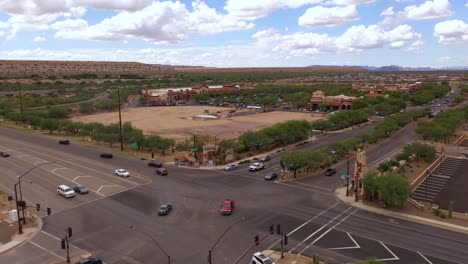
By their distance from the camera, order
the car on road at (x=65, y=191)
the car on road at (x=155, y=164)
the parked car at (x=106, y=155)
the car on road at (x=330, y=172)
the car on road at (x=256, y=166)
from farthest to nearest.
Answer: the parked car at (x=106, y=155)
the car on road at (x=155, y=164)
the car on road at (x=256, y=166)
the car on road at (x=330, y=172)
the car on road at (x=65, y=191)

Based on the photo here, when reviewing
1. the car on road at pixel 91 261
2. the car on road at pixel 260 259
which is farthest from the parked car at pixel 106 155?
the car on road at pixel 260 259

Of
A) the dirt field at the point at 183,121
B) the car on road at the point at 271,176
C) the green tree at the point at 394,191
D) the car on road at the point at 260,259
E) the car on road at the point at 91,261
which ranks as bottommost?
the dirt field at the point at 183,121

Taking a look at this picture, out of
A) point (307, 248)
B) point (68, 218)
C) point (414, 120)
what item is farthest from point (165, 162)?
point (414, 120)

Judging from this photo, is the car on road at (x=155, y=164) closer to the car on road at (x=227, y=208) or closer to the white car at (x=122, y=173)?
the white car at (x=122, y=173)

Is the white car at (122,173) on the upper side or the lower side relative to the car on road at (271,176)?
upper

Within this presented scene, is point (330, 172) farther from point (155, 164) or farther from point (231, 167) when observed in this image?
point (155, 164)

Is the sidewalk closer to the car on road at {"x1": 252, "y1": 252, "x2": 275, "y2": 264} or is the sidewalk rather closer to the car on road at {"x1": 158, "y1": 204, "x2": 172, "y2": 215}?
the car on road at {"x1": 252, "y1": 252, "x2": 275, "y2": 264}
